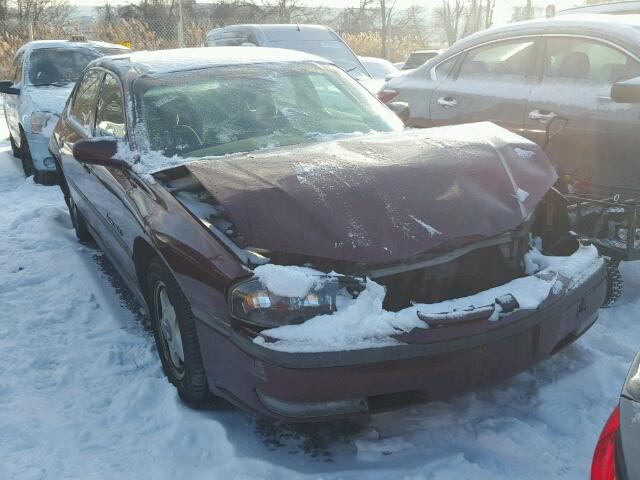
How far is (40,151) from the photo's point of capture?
708cm

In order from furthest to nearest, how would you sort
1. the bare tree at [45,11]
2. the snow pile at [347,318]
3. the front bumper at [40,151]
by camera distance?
the bare tree at [45,11] < the front bumper at [40,151] < the snow pile at [347,318]

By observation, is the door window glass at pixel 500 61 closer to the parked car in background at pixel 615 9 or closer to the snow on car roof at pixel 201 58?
the parked car in background at pixel 615 9

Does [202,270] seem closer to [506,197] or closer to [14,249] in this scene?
[506,197]

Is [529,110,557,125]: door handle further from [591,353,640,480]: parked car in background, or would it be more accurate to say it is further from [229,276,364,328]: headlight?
[591,353,640,480]: parked car in background

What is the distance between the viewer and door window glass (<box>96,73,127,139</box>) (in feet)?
12.1

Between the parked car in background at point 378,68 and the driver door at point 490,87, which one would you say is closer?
the driver door at point 490,87

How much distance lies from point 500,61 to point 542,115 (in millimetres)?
807

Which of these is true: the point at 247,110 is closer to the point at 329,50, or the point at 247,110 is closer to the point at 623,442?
the point at 623,442

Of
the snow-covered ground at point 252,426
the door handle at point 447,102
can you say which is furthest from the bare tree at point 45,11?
the snow-covered ground at point 252,426

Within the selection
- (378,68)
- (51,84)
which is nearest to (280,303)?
(51,84)

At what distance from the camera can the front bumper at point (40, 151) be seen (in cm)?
703

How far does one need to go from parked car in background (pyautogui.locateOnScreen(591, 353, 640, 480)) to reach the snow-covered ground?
2.59ft

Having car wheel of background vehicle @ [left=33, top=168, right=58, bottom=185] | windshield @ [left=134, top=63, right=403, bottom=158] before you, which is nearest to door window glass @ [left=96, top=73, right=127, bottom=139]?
windshield @ [left=134, top=63, right=403, bottom=158]

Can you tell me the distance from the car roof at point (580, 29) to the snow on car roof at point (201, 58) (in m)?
1.81
